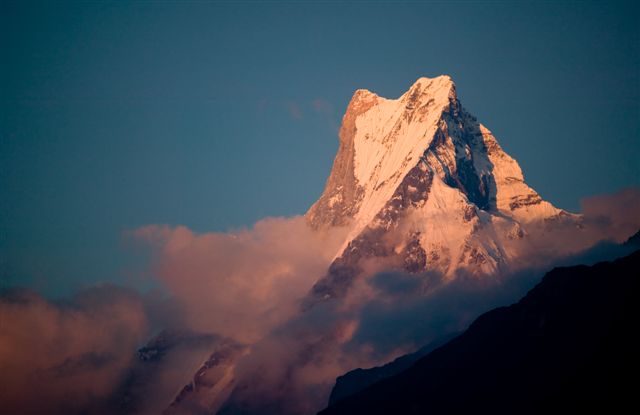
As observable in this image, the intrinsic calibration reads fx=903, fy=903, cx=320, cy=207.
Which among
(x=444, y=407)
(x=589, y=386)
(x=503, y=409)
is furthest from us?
(x=444, y=407)

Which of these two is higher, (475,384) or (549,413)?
(475,384)

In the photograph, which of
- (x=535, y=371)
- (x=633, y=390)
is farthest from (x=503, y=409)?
(x=633, y=390)

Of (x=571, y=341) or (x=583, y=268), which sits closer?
(x=571, y=341)

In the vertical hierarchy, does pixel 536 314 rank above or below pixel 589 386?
above

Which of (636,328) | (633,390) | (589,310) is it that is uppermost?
(589,310)

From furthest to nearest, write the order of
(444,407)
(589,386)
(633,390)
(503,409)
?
(444,407), (503,409), (589,386), (633,390)

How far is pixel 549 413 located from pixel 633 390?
60.6 ft

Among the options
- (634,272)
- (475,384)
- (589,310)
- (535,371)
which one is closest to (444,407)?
(475,384)

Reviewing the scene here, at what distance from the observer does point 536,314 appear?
650 ft

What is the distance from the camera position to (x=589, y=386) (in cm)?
16012

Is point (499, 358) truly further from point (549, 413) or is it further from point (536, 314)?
point (549, 413)

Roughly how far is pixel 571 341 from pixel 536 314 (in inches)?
809

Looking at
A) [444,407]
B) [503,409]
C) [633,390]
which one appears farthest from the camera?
[444,407]

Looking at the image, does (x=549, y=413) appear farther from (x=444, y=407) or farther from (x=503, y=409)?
(x=444, y=407)
